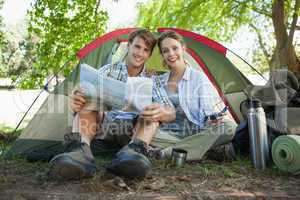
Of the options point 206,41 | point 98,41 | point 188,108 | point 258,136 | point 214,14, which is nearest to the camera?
point 258,136

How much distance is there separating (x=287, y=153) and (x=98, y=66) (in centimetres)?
194

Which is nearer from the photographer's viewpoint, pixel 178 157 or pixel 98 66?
pixel 178 157

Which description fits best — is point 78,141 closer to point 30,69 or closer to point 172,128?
point 172,128

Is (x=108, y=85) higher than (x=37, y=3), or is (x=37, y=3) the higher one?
(x=37, y=3)

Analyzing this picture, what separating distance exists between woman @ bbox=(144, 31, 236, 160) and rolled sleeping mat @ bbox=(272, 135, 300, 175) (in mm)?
380

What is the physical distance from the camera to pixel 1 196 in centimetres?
181

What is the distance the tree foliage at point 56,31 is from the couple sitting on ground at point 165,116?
1484mm

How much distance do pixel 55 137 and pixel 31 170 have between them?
783 mm

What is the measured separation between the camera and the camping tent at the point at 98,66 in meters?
3.14

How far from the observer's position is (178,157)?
253cm

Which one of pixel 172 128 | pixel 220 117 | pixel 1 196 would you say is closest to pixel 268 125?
pixel 220 117

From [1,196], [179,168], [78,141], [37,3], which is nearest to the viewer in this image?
[1,196]

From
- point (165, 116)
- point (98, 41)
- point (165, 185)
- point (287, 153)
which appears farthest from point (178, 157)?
point (98, 41)

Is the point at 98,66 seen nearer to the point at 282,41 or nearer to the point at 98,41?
the point at 98,41
